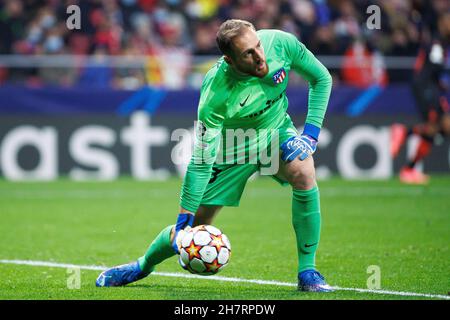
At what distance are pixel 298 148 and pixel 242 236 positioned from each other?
3.37 meters

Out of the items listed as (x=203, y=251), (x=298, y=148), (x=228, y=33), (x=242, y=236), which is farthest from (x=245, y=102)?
(x=242, y=236)

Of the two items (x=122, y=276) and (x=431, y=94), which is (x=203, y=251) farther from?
(x=431, y=94)

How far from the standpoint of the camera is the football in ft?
19.2

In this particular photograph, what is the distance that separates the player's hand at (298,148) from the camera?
626 cm

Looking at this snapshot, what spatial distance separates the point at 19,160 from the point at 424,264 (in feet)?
30.1

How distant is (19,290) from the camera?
629cm

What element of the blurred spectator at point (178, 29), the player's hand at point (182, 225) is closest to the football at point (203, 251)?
the player's hand at point (182, 225)

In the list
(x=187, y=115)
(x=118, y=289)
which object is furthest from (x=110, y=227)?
(x=187, y=115)

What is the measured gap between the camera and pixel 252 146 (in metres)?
6.43

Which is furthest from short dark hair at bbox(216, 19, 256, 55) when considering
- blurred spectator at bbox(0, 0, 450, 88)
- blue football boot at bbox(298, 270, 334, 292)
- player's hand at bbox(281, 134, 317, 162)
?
blurred spectator at bbox(0, 0, 450, 88)

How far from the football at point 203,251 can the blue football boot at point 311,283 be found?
656 mm

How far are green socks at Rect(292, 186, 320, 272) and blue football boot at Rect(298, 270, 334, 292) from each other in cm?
9

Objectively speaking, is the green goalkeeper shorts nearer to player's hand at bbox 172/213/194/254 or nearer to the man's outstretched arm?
the man's outstretched arm

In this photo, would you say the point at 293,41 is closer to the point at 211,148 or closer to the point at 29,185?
the point at 211,148
